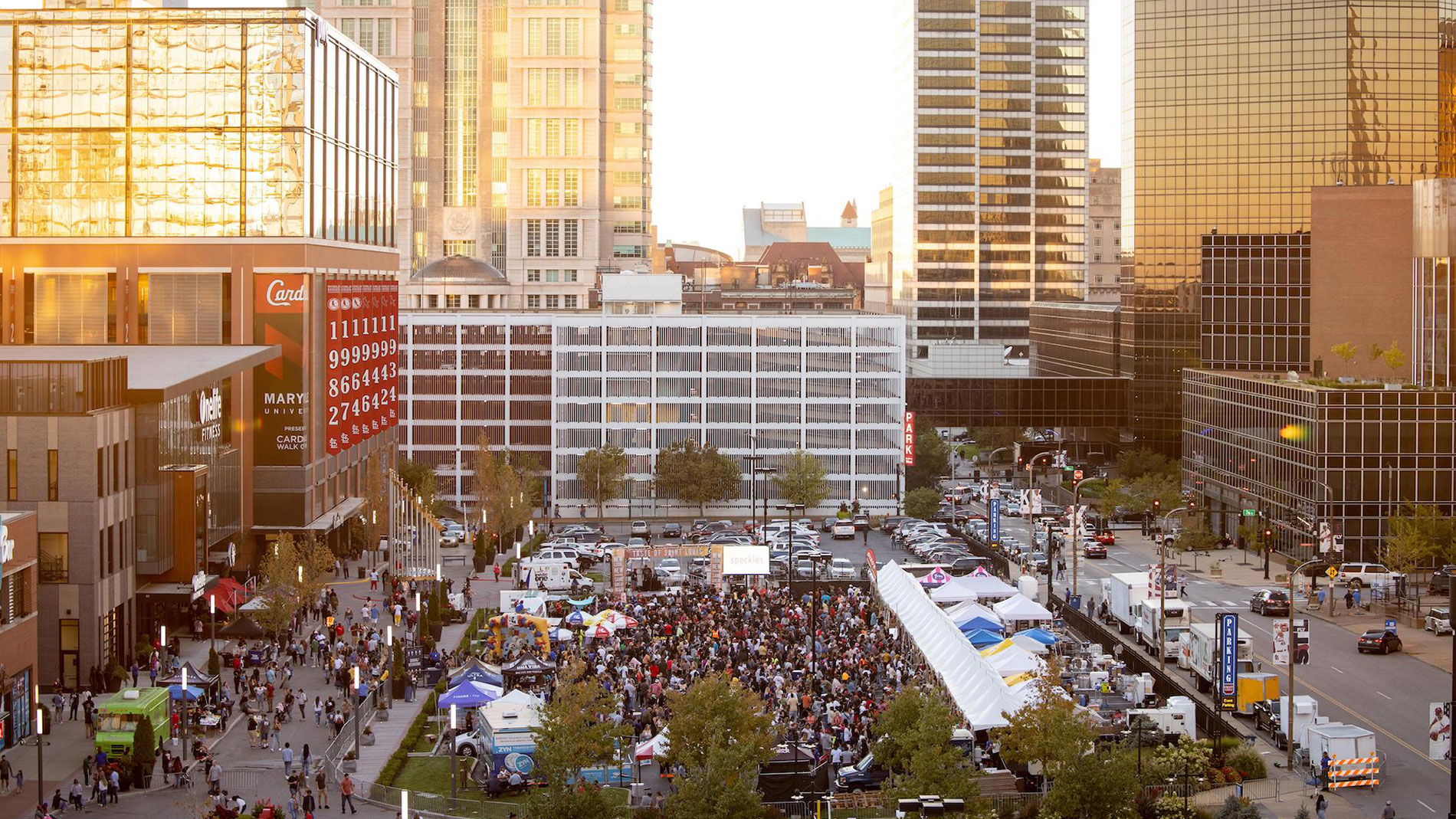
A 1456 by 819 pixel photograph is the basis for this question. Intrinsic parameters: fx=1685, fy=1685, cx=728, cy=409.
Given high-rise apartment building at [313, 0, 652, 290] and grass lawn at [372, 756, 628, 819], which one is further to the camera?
high-rise apartment building at [313, 0, 652, 290]

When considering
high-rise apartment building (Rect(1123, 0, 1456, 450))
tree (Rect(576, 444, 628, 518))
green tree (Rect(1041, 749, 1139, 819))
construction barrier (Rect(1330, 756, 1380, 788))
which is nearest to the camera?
green tree (Rect(1041, 749, 1139, 819))

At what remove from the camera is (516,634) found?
208 ft

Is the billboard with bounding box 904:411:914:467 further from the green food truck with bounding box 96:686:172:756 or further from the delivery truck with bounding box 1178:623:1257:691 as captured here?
the green food truck with bounding box 96:686:172:756

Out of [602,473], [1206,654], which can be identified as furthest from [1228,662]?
[602,473]

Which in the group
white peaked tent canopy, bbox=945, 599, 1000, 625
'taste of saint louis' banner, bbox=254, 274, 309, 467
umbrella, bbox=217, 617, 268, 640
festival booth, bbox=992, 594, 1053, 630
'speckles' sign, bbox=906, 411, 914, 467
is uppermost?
'taste of saint louis' banner, bbox=254, 274, 309, 467

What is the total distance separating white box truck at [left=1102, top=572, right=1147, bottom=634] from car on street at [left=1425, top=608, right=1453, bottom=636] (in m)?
13.0

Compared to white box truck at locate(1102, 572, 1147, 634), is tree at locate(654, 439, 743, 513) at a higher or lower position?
higher

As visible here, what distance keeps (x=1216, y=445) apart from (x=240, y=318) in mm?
60302

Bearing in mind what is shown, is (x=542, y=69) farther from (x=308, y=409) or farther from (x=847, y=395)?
(x=308, y=409)

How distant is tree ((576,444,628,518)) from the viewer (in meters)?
112

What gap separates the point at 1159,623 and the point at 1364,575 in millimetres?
24627

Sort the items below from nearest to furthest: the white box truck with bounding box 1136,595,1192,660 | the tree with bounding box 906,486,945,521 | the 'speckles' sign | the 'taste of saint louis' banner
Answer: the white box truck with bounding box 1136,595,1192,660 → the 'taste of saint louis' banner → the tree with bounding box 906,486,945,521 → the 'speckles' sign

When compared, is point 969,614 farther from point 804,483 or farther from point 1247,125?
point 1247,125

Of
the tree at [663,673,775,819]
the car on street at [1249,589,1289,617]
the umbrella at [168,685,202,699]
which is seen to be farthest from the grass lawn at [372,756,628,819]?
the car on street at [1249,589,1289,617]
